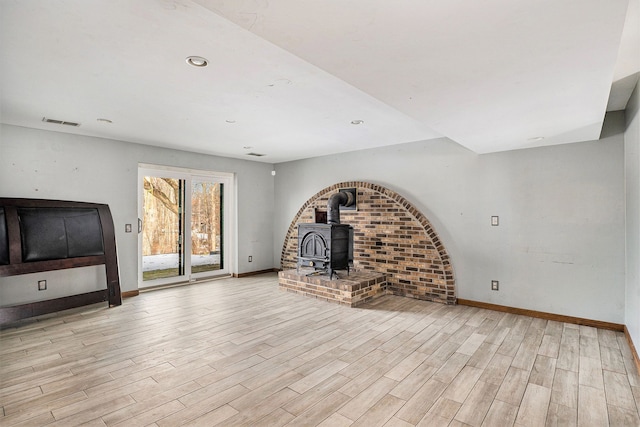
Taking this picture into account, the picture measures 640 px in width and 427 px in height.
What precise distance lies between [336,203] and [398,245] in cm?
122

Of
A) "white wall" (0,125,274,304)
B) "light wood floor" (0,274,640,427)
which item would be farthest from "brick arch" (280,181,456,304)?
"white wall" (0,125,274,304)

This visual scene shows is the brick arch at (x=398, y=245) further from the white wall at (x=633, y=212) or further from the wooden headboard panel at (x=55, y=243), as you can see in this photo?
the wooden headboard panel at (x=55, y=243)

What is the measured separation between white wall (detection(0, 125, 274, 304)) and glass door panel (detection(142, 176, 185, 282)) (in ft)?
0.93

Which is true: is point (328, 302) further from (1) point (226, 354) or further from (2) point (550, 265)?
(2) point (550, 265)

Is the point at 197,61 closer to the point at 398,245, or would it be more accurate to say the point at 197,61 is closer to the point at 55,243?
the point at 55,243

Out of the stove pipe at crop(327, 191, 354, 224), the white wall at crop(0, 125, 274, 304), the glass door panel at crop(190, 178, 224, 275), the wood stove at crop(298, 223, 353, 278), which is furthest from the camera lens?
the glass door panel at crop(190, 178, 224, 275)

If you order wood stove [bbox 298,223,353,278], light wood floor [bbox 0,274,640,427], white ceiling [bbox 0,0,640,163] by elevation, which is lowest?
light wood floor [bbox 0,274,640,427]

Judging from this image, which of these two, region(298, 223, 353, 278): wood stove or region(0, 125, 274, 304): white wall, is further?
region(298, 223, 353, 278): wood stove

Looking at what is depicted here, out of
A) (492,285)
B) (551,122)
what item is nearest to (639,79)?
(551,122)

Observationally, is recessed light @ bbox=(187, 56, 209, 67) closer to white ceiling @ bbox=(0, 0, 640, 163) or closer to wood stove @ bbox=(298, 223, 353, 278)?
white ceiling @ bbox=(0, 0, 640, 163)

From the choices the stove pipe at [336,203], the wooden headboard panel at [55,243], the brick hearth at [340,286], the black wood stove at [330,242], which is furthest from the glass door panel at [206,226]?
the stove pipe at [336,203]

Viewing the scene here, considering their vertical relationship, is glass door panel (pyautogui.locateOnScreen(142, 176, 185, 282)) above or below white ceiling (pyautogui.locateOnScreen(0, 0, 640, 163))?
below

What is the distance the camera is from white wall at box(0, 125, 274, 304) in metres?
4.04

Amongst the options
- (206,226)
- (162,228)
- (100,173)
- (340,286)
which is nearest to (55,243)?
(100,173)
